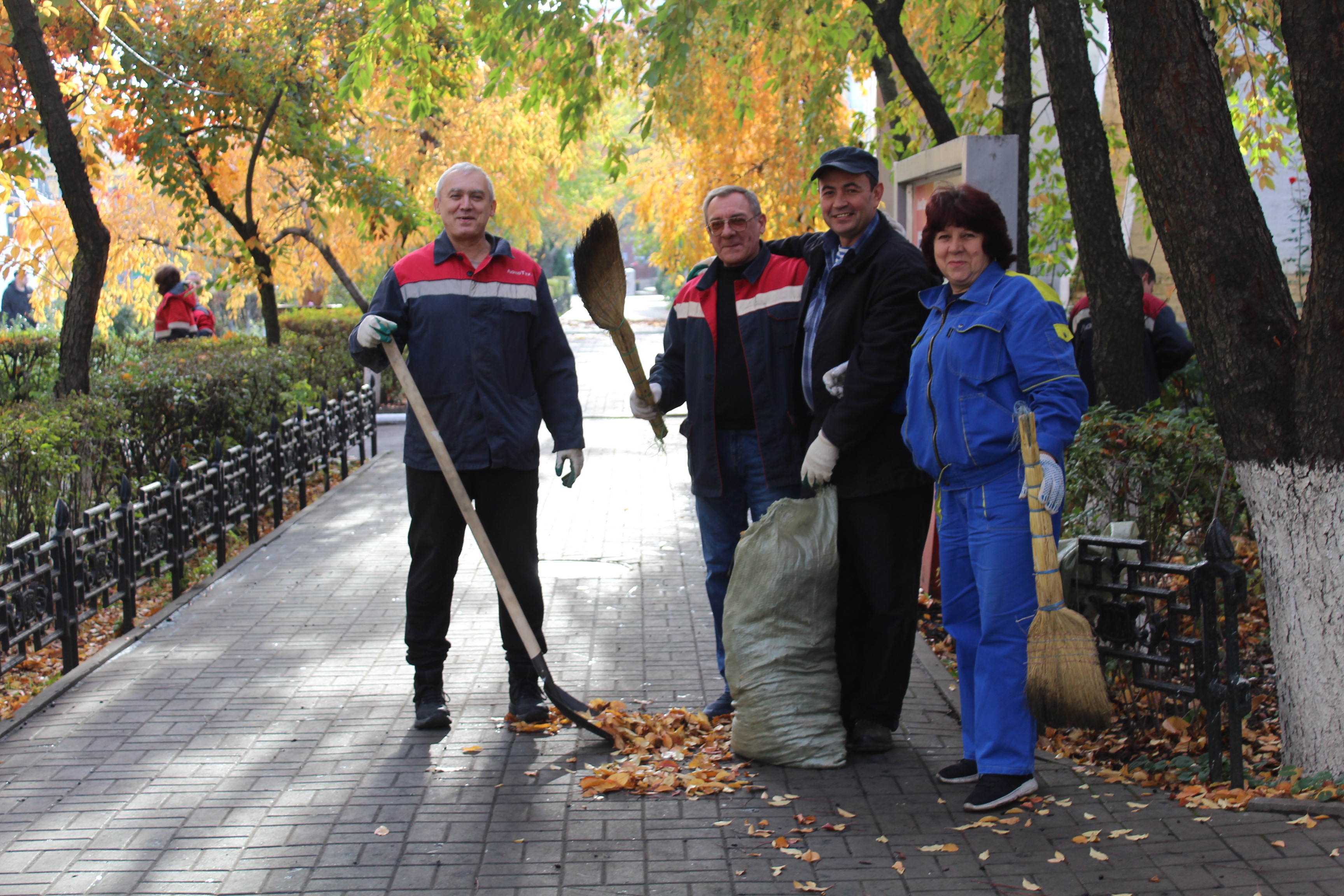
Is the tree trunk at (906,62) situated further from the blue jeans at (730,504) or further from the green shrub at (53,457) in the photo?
the green shrub at (53,457)

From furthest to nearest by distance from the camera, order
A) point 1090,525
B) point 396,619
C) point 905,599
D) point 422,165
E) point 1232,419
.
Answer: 1. point 422,165
2. point 396,619
3. point 1090,525
4. point 905,599
5. point 1232,419

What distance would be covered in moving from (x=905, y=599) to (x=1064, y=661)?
803 millimetres

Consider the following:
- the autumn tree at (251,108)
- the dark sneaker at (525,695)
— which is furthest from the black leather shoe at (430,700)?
the autumn tree at (251,108)

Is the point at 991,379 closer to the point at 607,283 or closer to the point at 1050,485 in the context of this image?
the point at 1050,485

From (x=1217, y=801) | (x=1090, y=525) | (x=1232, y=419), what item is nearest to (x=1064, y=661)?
(x=1217, y=801)

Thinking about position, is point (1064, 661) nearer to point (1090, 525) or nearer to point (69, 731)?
point (1090, 525)

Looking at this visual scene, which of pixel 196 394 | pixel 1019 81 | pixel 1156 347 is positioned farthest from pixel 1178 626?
pixel 196 394

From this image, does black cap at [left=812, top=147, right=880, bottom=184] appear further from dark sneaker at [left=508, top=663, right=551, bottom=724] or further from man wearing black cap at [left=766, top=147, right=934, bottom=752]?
dark sneaker at [left=508, top=663, right=551, bottom=724]

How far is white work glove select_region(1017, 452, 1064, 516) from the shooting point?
12.3ft

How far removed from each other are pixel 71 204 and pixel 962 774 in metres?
6.87

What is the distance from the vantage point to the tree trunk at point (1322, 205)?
12.3 ft

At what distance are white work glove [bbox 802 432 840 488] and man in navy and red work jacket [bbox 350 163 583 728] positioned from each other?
102 centimetres

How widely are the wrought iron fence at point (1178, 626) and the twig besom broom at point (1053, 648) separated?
0.50 m

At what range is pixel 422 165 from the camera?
1973cm
